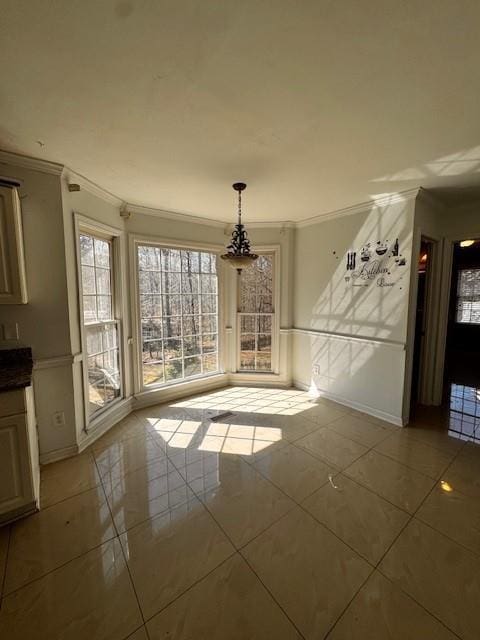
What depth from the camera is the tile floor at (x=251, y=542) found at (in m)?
1.23

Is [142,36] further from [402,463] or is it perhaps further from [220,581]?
[402,463]

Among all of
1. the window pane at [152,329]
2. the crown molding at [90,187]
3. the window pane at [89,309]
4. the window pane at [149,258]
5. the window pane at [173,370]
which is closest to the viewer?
the crown molding at [90,187]

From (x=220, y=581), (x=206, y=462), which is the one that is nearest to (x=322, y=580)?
(x=220, y=581)

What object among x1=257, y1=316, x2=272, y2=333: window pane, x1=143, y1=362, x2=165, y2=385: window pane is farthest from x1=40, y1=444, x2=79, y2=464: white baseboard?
x1=257, y1=316, x2=272, y2=333: window pane

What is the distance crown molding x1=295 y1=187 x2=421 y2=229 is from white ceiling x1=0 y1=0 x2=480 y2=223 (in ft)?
1.05

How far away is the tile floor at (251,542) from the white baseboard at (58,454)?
97mm

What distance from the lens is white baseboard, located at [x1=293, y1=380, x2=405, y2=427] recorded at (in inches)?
119

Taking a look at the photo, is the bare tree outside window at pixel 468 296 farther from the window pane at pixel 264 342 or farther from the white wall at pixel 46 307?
the white wall at pixel 46 307

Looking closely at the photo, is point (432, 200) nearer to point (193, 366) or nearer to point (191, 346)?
point (191, 346)

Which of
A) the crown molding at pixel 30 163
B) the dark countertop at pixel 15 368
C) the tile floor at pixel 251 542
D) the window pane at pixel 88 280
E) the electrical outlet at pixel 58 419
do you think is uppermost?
the crown molding at pixel 30 163

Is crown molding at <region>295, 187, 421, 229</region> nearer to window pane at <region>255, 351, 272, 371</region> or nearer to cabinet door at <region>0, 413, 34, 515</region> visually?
window pane at <region>255, 351, 272, 371</region>

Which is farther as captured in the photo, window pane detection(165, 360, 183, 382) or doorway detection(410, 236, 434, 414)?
window pane detection(165, 360, 183, 382)

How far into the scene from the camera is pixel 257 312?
4199 millimetres

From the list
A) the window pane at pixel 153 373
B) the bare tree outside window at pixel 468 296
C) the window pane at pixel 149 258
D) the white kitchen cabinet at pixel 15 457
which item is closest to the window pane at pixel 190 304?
the window pane at pixel 149 258
